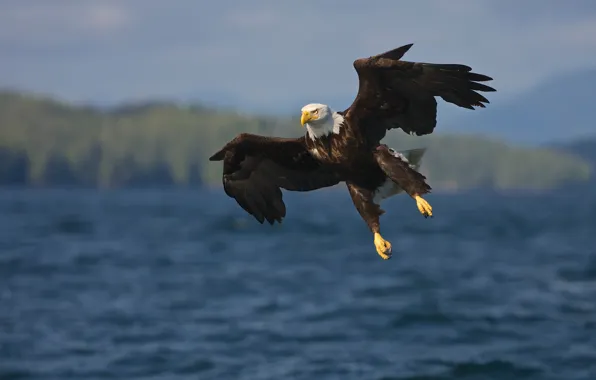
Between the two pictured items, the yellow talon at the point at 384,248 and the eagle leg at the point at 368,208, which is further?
the eagle leg at the point at 368,208

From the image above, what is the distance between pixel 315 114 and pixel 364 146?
637 millimetres

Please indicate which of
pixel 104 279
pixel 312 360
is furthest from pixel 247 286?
pixel 312 360

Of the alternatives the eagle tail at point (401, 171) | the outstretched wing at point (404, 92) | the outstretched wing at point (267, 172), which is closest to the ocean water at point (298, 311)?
the outstretched wing at point (267, 172)

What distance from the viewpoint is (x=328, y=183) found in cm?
1162

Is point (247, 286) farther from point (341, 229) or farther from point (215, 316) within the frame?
point (341, 229)

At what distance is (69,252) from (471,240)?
85.9 feet

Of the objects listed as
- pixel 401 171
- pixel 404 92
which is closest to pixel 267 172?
pixel 401 171

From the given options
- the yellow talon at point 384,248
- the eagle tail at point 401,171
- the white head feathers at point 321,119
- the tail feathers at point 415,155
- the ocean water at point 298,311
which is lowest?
the ocean water at point 298,311

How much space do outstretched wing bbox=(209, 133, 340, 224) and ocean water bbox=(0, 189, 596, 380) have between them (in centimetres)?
1117

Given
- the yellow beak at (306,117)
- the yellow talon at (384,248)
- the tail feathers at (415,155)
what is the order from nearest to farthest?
the yellow beak at (306,117), the yellow talon at (384,248), the tail feathers at (415,155)

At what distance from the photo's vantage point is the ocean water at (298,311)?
2411 centimetres

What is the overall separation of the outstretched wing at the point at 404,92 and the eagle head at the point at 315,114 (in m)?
0.24

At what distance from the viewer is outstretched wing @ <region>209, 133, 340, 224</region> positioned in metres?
11.5

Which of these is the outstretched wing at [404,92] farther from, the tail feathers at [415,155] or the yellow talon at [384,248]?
the yellow talon at [384,248]
